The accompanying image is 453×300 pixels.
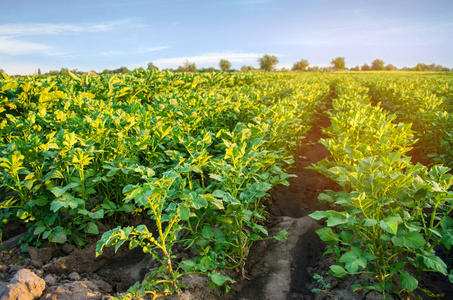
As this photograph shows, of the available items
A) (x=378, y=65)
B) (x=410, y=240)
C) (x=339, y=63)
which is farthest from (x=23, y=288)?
(x=378, y=65)

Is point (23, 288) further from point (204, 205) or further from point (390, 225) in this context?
point (390, 225)

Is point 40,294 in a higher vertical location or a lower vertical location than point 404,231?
lower

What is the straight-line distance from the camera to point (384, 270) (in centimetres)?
230

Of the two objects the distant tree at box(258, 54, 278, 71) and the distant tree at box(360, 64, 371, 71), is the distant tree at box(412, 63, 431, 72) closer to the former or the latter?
→ the distant tree at box(360, 64, 371, 71)

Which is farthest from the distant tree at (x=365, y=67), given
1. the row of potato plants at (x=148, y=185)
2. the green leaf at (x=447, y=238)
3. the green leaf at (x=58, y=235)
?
the green leaf at (x=58, y=235)

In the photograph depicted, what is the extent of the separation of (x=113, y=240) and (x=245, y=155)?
52.8 inches

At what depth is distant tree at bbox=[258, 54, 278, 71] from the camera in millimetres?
71938

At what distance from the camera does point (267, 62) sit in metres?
72.6

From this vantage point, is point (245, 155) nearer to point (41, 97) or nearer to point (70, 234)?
point (70, 234)

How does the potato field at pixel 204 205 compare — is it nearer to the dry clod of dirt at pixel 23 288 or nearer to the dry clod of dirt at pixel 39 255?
the dry clod of dirt at pixel 39 255

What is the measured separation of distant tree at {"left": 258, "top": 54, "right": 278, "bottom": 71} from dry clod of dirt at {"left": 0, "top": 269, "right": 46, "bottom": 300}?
72.4 meters

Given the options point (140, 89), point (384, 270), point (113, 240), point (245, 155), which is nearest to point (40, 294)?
point (113, 240)

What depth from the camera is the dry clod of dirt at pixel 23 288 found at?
6.26 ft

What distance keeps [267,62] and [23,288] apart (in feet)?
247
